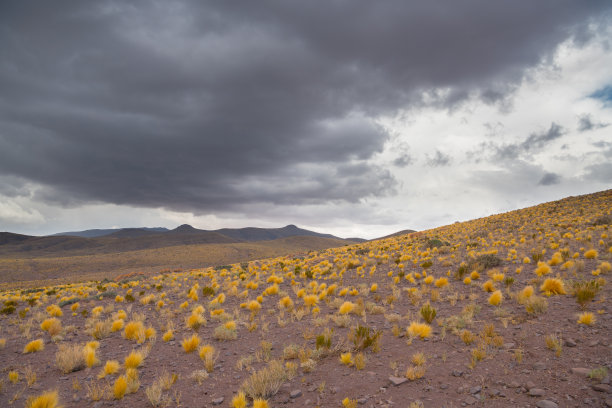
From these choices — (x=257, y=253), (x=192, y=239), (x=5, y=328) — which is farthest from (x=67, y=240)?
(x=5, y=328)

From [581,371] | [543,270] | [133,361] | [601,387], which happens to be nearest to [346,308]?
[581,371]

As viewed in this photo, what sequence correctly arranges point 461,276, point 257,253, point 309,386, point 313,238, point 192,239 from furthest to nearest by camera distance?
point 192,239 → point 313,238 → point 257,253 → point 461,276 → point 309,386

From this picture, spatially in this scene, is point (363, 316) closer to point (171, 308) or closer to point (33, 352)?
point (171, 308)

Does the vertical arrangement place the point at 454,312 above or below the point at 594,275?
below

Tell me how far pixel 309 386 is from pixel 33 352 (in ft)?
27.1

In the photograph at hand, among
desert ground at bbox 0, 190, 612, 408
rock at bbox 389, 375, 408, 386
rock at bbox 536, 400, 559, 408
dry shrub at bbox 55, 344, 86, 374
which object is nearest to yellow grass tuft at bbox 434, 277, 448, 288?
desert ground at bbox 0, 190, 612, 408

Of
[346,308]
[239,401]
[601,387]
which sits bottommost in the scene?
[239,401]

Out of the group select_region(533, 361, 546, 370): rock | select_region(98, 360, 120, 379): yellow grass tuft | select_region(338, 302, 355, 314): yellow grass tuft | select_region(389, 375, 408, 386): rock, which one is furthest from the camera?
select_region(338, 302, 355, 314): yellow grass tuft

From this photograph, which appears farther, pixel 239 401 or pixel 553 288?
pixel 553 288

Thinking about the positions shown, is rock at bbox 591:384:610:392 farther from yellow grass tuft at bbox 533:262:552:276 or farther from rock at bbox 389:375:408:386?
yellow grass tuft at bbox 533:262:552:276

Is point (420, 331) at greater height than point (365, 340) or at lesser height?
greater

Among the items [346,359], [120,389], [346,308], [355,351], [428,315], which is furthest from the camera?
[346,308]

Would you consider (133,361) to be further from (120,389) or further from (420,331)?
(420,331)

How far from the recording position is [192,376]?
20.5ft
